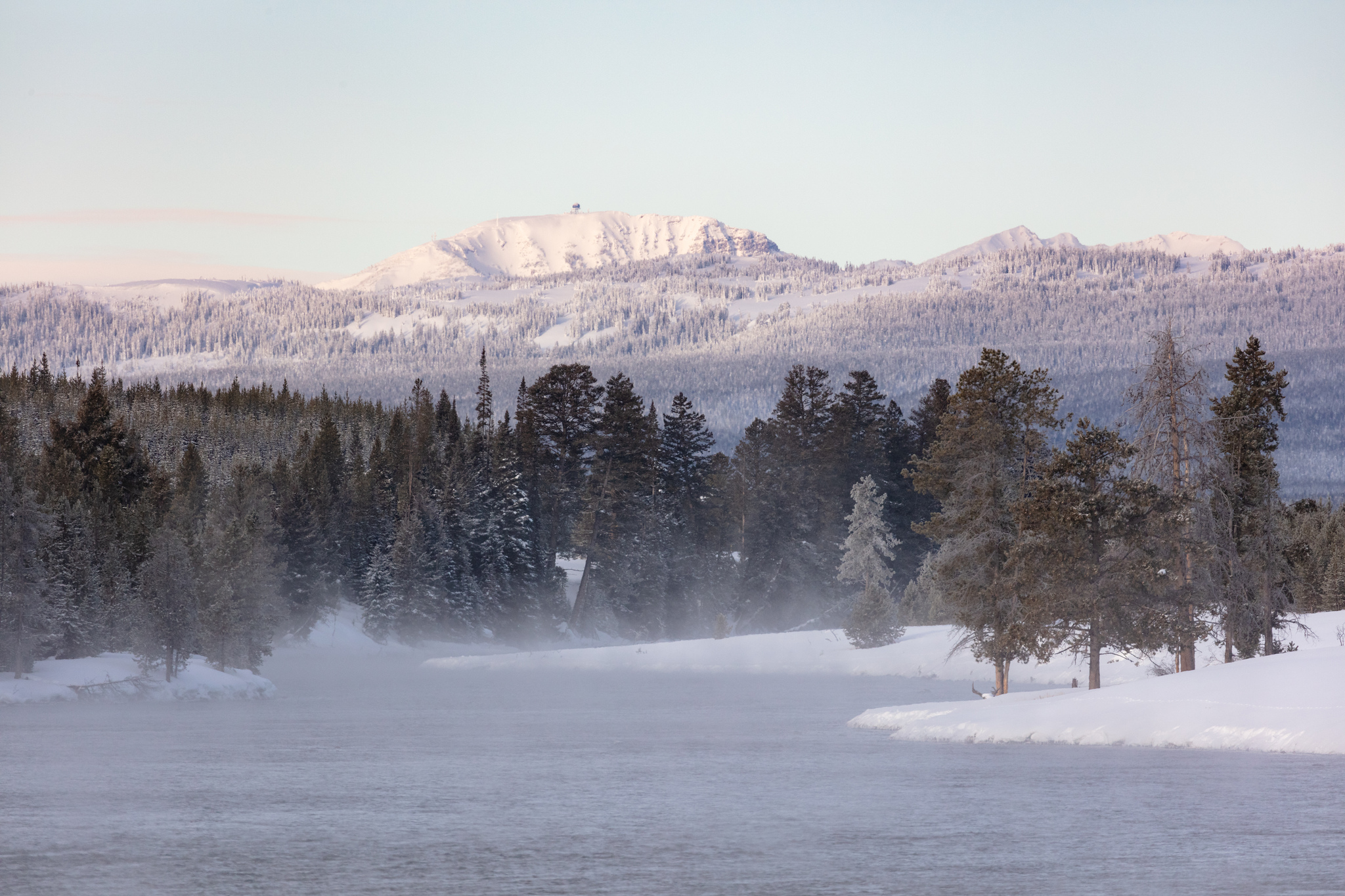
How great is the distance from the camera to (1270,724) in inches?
1129

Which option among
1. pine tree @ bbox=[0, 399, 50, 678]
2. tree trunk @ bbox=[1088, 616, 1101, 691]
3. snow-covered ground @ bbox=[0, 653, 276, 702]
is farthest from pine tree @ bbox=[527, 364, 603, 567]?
tree trunk @ bbox=[1088, 616, 1101, 691]

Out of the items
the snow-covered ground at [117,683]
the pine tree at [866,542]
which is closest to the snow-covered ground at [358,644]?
the pine tree at [866,542]

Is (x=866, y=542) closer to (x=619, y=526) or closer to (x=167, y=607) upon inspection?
(x=619, y=526)

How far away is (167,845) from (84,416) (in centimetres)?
7880

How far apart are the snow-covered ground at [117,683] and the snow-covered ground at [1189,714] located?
98.8 feet

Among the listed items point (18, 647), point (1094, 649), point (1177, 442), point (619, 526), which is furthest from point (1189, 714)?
point (619, 526)

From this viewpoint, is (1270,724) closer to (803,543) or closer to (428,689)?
(428,689)

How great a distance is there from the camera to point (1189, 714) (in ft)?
99.7

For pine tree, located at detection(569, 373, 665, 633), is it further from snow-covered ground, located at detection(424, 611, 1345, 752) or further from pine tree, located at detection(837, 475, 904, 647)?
snow-covered ground, located at detection(424, 611, 1345, 752)

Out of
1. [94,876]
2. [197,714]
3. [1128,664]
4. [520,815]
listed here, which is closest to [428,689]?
[197,714]

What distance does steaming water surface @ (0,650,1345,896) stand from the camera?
55.1 feet

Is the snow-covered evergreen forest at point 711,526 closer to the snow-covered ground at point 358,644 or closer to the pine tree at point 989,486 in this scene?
the pine tree at point 989,486

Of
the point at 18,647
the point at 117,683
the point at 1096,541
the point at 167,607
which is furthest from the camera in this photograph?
the point at 167,607

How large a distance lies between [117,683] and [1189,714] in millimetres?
40192
